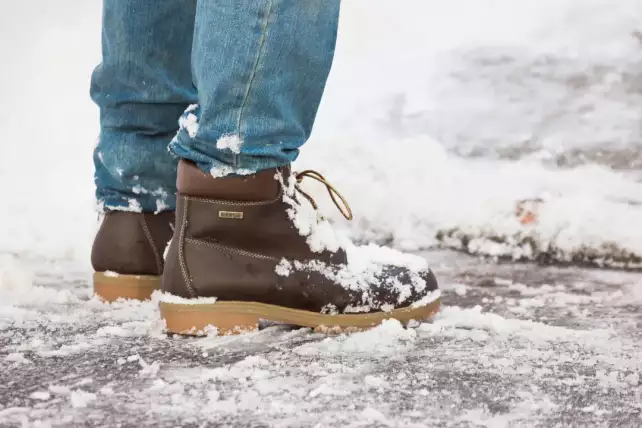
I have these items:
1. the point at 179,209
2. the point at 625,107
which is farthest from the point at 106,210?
the point at 625,107

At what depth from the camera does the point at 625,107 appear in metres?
2.70

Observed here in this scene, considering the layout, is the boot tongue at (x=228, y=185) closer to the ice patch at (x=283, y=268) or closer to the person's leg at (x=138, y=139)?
the ice patch at (x=283, y=268)

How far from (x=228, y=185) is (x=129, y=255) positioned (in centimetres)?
32

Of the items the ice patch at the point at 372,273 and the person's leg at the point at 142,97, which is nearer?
the ice patch at the point at 372,273

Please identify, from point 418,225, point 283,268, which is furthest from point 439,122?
point 283,268

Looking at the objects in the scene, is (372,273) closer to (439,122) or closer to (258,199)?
(258,199)

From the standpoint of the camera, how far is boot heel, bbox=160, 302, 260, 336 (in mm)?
1066

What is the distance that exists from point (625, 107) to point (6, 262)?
2.14m

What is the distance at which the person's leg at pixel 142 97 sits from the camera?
4.20 ft

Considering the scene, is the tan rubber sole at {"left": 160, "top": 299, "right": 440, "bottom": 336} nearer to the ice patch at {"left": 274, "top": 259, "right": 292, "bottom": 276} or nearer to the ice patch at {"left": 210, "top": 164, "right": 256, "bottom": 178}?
the ice patch at {"left": 274, "top": 259, "right": 292, "bottom": 276}

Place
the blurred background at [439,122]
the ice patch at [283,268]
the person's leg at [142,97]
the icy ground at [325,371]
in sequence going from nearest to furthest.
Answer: the icy ground at [325,371] → the ice patch at [283,268] → the person's leg at [142,97] → the blurred background at [439,122]

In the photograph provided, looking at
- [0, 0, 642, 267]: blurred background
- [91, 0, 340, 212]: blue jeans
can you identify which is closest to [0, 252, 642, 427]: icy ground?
[91, 0, 340, 212]: blue jeans

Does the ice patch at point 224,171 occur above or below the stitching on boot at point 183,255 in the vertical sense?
above

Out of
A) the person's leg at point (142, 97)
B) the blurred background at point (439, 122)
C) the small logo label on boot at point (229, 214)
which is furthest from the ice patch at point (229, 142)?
the blurred background at point (439, 122)
